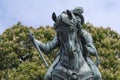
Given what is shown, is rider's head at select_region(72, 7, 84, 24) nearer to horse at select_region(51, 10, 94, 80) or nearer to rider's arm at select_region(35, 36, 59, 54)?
horse at select_region(51, 10, 94, 80)

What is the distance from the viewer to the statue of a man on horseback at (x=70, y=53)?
581 inches

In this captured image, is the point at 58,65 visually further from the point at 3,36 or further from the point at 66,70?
the point at 3,36

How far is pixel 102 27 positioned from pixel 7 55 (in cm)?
650

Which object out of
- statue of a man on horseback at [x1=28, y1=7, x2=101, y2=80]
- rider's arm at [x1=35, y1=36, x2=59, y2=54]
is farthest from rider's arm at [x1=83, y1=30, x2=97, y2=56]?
rider's arm at [x1=35, y1=36, x2=59, y2=54]

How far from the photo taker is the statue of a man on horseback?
14.8m

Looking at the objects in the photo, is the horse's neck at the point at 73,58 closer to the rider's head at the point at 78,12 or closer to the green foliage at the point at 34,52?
the rider's head at the point at 78,12

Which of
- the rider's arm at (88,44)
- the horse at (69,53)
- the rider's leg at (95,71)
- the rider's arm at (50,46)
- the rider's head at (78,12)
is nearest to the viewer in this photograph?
the horse at (69,53)

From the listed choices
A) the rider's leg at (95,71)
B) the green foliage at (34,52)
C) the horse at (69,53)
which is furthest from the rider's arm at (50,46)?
the green foliage at (34,52)

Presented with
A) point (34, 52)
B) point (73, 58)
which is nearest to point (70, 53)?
point (73, 58)

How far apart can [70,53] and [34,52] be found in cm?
2382

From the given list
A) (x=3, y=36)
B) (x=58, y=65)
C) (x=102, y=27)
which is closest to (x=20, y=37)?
(x=3, y=36)

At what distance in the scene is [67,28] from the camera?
14.8 meters

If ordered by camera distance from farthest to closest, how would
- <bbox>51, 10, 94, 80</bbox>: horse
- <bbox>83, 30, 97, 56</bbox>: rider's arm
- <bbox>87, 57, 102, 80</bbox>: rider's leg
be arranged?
1. <bbox>83, 30, 97, 56</bbox>: rider's arm
2. <bbox>87, 57, 102, 80</bbox>: rider's leg
3. <bbox>51, 10, 94, 80</bbox>: horse

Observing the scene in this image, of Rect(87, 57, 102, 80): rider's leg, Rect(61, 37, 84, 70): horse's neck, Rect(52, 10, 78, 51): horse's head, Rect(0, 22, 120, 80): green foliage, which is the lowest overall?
Rect(0, 22, 120, 80): green foliage
